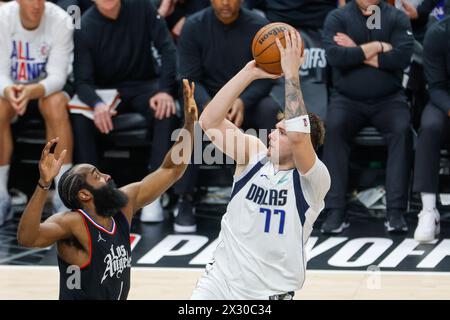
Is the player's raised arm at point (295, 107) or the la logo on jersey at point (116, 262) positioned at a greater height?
the player's raised arm at point (295, 107)

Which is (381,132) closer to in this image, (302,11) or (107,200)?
(302,11)

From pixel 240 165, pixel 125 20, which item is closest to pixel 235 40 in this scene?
pixel 125 20

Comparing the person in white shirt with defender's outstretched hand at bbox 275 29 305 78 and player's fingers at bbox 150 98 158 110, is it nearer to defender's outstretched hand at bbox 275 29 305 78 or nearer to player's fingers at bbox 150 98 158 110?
player's fingers at bbox 150 98 158 110

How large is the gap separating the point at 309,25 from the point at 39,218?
4.28 metres

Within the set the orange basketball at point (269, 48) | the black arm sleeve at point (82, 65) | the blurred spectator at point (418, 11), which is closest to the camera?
the orange basketball at point (269, 48)

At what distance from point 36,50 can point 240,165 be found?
11.0 ft

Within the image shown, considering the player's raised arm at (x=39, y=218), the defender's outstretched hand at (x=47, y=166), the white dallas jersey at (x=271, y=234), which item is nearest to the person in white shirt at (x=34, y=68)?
the player's raised arm at (x=39, y=218)

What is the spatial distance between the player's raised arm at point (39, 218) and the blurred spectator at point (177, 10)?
3.95 meters

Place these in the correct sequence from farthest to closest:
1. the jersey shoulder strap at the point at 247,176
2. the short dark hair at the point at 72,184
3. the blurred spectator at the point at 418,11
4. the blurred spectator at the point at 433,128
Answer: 1. the blurred spectator at the point at 418,11
2. the blurred spectator at the point at 433,128
3. the jersey shoulder strap at the point at 247,176
4. the short dark hair at the point at 72,184

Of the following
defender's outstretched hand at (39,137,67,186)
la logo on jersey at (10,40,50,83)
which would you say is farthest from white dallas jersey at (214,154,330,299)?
la logo on jersey at (10,40,50,83)

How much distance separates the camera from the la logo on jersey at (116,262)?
4492 mm

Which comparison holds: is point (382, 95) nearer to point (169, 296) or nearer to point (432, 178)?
point (432, 178)

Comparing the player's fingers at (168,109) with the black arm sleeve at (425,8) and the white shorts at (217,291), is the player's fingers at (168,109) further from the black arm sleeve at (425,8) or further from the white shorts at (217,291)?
the white shorts at (217,291)

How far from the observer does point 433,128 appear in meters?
6.96
